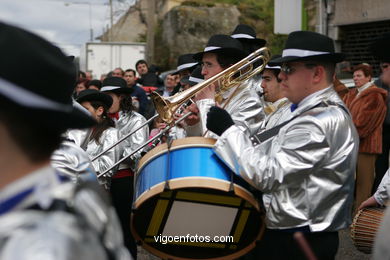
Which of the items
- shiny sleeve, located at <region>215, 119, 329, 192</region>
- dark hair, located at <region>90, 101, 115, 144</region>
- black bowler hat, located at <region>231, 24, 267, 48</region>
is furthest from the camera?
black bowler hat, located at <region>231, 24, 267, 48</region>

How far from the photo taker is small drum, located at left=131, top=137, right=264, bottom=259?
3.32 m

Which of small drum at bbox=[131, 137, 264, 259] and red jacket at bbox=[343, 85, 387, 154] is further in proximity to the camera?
red jacket at bbox=[343, 85, 387, 154]

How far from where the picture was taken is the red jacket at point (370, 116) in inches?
290

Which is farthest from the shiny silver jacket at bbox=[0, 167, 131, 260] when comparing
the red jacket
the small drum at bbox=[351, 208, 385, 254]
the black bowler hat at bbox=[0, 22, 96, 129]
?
the red jacket

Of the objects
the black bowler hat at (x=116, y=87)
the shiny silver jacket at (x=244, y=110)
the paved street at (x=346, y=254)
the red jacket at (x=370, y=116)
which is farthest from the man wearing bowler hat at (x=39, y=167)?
the red jacket at (x=370, y=116)

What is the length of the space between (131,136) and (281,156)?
3112mm

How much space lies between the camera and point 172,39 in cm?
2431

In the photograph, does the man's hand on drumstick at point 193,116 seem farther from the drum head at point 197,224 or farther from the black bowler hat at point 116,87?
the black bowler hat at point 116,87

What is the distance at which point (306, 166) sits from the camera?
3051 millimetres

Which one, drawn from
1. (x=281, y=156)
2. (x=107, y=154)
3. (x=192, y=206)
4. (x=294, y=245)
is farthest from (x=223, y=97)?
(x=107, y=154)

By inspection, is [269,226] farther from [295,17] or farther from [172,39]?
[172,39]

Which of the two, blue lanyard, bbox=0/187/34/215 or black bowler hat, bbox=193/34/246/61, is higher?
black bowler hat, bbox=193/34/246/61

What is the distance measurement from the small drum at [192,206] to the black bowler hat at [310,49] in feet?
2.08

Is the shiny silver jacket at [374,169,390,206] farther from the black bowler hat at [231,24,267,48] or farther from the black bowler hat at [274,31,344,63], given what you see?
the black bowler hat at [231,24,267,48]
